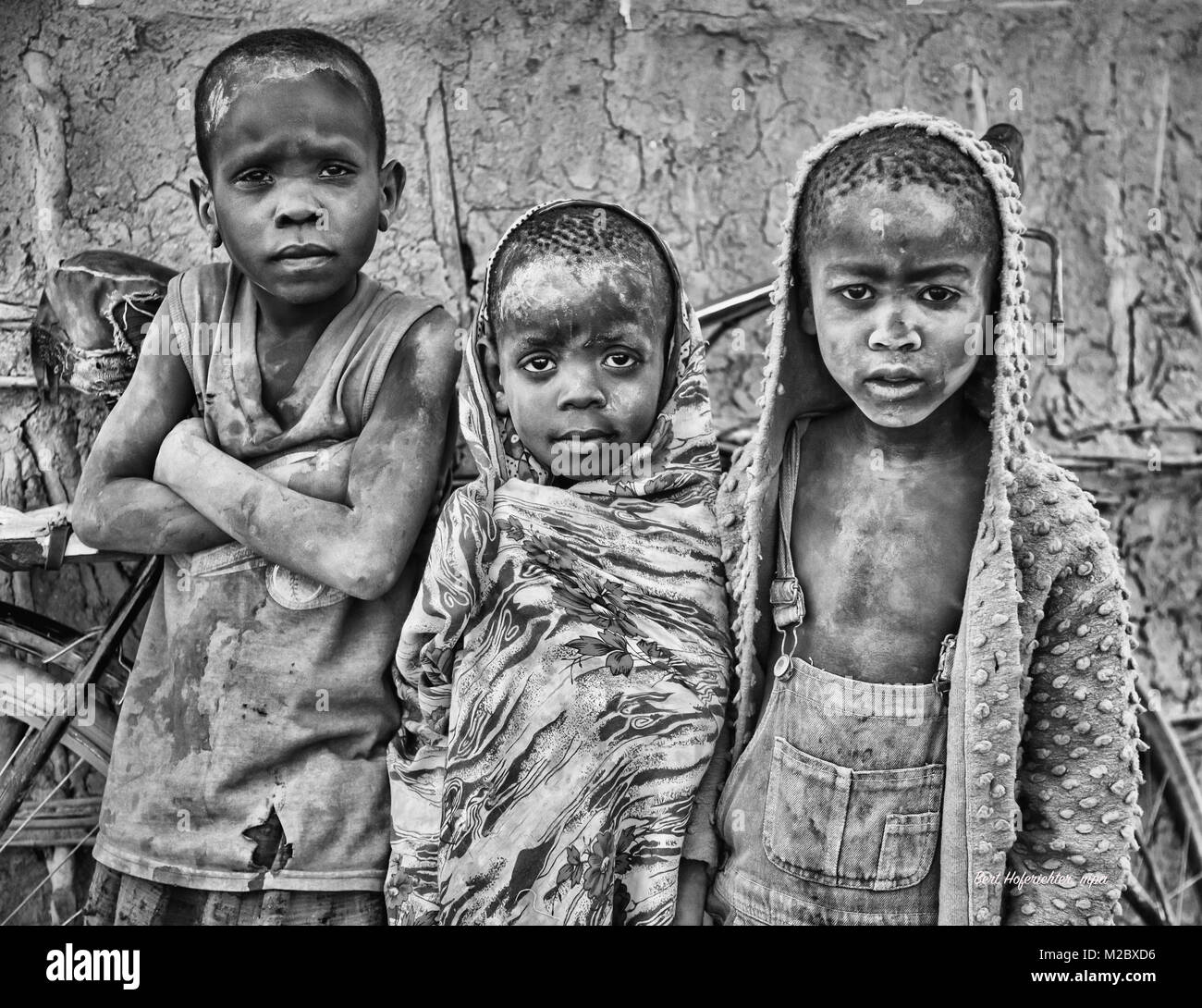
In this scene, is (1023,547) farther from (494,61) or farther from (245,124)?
(494,61)

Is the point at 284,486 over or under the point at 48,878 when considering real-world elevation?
over

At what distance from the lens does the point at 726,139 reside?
3.08 metres

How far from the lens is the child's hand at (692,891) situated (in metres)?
2.09

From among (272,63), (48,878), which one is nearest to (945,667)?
(272,63)

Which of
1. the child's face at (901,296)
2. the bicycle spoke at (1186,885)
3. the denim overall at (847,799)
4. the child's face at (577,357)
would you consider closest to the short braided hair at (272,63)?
the child's face at (577,357)

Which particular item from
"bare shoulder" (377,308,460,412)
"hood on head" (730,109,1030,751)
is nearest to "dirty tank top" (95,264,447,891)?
"bare shoulder" (377,308,460,412)

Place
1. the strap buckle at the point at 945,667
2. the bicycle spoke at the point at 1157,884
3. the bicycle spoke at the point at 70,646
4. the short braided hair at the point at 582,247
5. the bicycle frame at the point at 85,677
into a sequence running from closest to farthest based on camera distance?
the strap buckle at the point at 945,667 < the short braided hair at the point at 582,247 < the bicycle frame at the point at 85,677 < the bicycle spoke at the point at 70,646 < the bicycle spoke at the point at 1157,884

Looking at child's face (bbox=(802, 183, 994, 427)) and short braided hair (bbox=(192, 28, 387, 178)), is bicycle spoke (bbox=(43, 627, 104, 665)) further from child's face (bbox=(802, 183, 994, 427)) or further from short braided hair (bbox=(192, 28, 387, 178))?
child's face (bbox=(802, 183, 994, 427))

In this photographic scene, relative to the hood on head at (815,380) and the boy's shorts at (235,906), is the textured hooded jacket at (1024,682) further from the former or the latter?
the boy's shorts at (235,906)

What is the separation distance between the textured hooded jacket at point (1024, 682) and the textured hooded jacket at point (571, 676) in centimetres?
41

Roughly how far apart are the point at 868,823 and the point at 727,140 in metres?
1.84

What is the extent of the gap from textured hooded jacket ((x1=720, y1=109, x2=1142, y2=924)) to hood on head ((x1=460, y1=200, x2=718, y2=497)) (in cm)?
22

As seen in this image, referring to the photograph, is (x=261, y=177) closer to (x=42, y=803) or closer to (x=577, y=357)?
(x=577, y=357)
